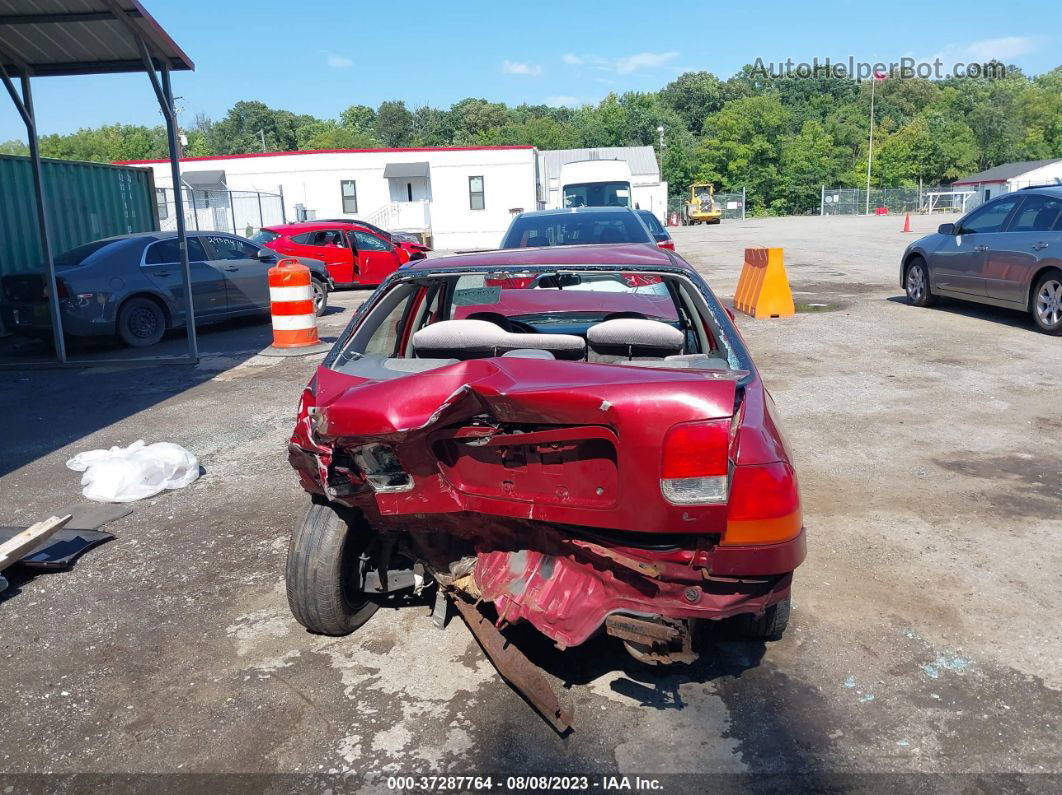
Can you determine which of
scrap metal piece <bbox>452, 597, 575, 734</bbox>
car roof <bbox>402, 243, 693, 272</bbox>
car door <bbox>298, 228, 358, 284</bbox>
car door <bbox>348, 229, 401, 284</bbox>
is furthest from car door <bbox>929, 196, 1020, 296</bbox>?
car door <bbox>298, 228, 358, 284</bbox>

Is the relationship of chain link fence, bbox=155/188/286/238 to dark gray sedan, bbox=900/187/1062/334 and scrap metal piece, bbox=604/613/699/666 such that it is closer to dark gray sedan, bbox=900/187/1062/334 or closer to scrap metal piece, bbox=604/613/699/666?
dark gray sedan, bbox=900/187/1062/334

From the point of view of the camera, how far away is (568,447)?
286 cm

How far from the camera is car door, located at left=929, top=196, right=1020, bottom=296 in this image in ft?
37.9

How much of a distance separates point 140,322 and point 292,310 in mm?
2642

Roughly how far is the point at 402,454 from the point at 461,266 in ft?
3.99

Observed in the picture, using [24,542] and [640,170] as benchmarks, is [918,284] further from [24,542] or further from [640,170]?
[640,170]

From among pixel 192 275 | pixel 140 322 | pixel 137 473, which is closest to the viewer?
pixel 137 473

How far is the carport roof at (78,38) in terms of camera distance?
9289 mm

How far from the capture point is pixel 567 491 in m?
2.87

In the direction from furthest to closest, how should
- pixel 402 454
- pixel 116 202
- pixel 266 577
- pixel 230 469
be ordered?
1. pixel 116 202
2. pixel 230 469
3. pixel 266 577
4. pixel 402 454

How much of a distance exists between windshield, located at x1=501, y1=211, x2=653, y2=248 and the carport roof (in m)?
4.43

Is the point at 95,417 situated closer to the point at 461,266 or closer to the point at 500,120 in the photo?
the point at 461,266

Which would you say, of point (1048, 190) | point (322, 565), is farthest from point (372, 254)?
point (322, 565)

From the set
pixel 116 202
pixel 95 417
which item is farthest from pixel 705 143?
pixel 95 417
